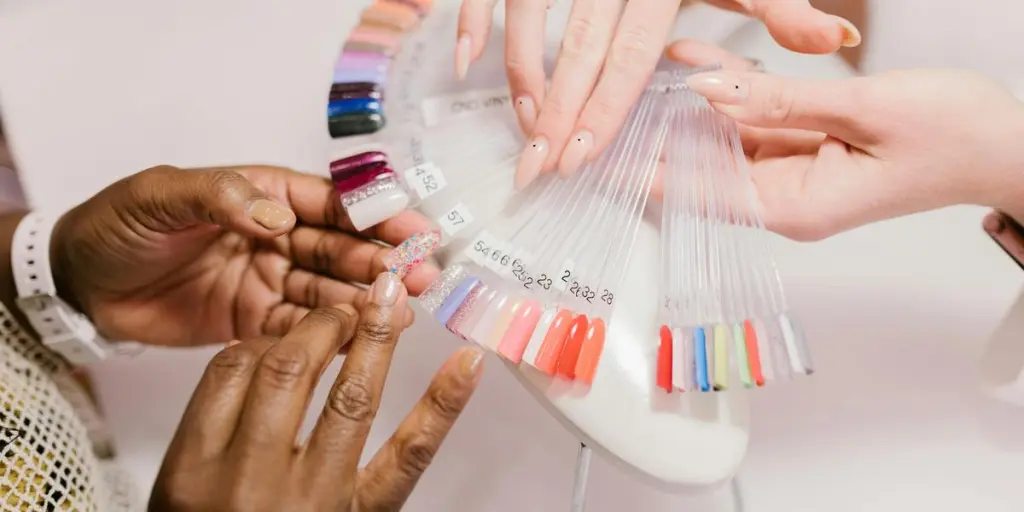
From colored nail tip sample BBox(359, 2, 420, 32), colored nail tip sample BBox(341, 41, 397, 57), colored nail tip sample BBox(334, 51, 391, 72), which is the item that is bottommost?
colored nail tip sample BBox(334, 51, 391, 72)

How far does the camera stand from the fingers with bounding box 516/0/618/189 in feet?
1.78

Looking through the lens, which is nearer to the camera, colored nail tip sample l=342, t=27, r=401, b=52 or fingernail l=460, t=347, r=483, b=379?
fingernail l=460, t=347, r=483, b=379

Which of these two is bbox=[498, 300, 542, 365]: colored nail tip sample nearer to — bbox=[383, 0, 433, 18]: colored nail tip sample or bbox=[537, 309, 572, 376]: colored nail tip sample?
bbox=[537, 309, 572, 376]: colored nail tip sample

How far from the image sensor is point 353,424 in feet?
1.40

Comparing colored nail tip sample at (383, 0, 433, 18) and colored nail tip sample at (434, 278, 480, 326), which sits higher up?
colored nail tip sample at (383, 0, 433, 18)

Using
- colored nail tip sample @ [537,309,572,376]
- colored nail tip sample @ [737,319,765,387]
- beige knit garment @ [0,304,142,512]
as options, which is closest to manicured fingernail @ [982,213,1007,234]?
colored nail tip sample @ [737,319,765,387]

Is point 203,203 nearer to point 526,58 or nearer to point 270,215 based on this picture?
point 270,215

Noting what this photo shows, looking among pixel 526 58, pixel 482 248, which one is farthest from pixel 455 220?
pixel 526 58

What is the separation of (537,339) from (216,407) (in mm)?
199

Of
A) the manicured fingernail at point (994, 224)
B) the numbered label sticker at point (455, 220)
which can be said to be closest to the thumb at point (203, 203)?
the numbered label sticker at point (455, 220)

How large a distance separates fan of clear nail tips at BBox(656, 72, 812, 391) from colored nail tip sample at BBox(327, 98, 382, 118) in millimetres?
226

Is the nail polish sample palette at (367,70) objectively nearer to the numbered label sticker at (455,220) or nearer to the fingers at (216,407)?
the numbered label sticker at (455,220)

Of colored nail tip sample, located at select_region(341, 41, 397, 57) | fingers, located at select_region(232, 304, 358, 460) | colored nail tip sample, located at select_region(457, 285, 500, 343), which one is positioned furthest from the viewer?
colored nail tip sample, located at select_region(341, 41, 397, 57)

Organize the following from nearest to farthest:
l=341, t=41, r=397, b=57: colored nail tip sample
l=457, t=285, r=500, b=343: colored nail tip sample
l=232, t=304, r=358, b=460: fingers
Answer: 1. l=232, t=304, r=358, b=460: fingers
2. l=457, t=285, r=500, b=343: colored nail tip sample
3. l=341, t=41, r=397, b=57: colored nail tip sample
